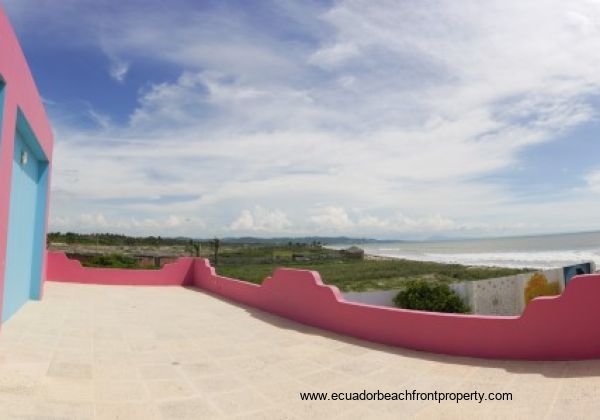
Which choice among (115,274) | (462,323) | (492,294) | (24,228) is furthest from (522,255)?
(24,228)

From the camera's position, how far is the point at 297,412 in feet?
13.1

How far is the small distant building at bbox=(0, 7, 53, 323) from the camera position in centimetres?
554

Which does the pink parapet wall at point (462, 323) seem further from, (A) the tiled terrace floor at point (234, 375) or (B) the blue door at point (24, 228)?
(B) the blue door at point (24, 228)

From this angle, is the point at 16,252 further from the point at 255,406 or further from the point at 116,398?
the point at 255,406

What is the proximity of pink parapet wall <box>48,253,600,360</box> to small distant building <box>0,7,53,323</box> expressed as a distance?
482 cm

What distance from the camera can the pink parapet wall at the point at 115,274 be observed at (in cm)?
1449

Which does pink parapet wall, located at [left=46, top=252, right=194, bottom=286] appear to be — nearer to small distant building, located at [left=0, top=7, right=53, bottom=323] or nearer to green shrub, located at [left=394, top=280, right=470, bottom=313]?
small distant building, located at [left=0, top=7, right=53, bottom=323]

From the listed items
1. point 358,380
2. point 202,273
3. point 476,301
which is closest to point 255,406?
point 358,380

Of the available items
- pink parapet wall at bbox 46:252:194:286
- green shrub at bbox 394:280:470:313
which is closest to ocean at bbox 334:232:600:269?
green shrub at bbox 394:280:470:313

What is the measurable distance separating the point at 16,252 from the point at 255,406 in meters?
6.53

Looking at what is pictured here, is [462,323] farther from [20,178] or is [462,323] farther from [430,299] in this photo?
[20,178]

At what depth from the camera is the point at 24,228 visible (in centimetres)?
873

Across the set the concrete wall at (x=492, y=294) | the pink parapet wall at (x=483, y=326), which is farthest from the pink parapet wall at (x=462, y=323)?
the concrete wall at (x=492, y=294)

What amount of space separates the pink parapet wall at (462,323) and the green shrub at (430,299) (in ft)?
10.1
